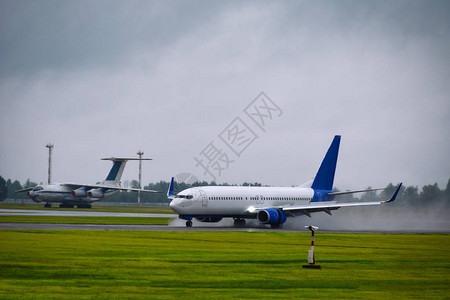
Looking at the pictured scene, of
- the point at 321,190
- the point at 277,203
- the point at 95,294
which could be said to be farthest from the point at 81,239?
the point at 321,190

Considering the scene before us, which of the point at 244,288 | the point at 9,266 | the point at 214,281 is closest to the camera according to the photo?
the point at 244,288

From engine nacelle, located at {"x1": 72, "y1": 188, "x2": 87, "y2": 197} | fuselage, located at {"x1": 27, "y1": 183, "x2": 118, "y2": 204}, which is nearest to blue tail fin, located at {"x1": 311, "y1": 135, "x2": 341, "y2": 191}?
engine nacelle, located at {"x1": 72, "y1": 188, "x2": 87, "y2": 197}

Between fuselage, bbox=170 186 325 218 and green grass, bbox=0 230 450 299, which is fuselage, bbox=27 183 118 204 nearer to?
fuselage, bbox=170 186 325 218

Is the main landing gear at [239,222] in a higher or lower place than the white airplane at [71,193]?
lower

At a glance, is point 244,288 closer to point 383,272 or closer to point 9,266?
point 383,272

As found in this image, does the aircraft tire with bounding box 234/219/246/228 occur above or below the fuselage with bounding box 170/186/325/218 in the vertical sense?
below

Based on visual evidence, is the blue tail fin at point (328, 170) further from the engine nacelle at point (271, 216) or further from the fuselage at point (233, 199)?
the engine nacelle at point (271, 216)

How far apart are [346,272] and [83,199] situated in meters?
97.7

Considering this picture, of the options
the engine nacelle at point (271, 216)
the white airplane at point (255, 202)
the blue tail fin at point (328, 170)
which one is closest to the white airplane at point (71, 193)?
the blue tail fin at point (328, 170)

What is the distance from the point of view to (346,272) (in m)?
24.4

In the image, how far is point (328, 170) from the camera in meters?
71.4

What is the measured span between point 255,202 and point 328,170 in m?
11.0

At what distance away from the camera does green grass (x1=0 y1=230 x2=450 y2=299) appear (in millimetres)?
18969

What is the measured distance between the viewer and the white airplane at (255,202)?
194 feet
